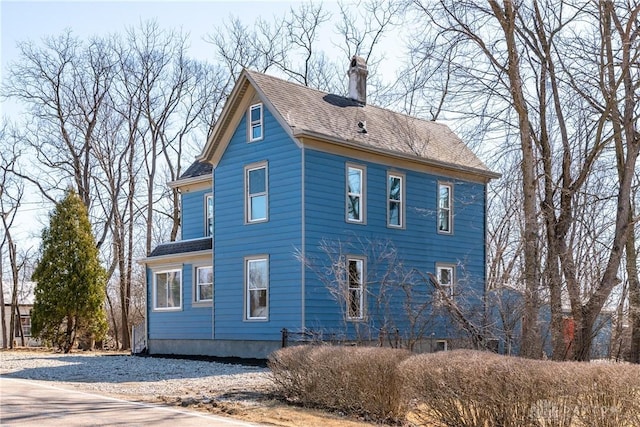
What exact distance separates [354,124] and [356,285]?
5277 mm

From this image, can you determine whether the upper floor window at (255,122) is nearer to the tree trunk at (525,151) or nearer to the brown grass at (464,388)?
the tree trunk at (525,151)

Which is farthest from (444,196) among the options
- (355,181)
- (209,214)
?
(209,214)

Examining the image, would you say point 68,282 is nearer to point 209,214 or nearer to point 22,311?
point 209,214

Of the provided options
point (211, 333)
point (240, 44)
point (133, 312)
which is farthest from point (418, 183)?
point (133, 312)

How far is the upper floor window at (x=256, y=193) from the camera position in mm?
22656

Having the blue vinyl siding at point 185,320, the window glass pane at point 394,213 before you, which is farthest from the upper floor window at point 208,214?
the window glass pane at point 394,213

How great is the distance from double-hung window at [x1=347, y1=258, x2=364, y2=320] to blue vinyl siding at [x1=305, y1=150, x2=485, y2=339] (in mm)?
291

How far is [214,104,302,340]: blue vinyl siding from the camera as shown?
2152 cm

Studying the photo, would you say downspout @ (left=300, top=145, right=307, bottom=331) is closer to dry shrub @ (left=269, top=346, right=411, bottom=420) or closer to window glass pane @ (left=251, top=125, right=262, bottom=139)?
window glass pane @ (left=251, top=125, right=262, bottom=139)

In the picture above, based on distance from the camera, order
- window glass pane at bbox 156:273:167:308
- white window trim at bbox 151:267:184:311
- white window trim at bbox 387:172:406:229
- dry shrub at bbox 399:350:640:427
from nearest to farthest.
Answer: dry shrub at bbox 399:350:640:427 → white window trim at bbox 387:172:406:229 → white window trim at bbox 151:267:184:311 → window glass pane at bbox 156:273:167:308

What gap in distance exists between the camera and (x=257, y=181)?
906 inches

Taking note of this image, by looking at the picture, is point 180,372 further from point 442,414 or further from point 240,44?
point 240,44

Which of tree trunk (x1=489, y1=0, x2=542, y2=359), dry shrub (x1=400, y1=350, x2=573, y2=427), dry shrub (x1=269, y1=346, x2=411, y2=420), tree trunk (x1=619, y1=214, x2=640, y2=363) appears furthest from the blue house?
dry shrub (x1=400, y1=350, x2=573, y2=427)

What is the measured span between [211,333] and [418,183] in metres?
8.55
